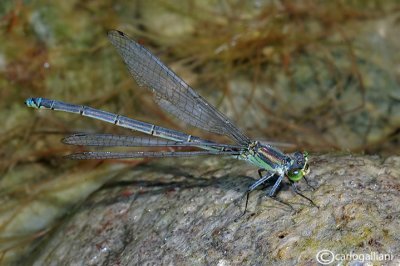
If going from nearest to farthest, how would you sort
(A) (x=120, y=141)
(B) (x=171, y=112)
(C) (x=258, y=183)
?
(C) (x=258, y=183) < (A) (x=120, y=141) < (B) (x=171, y=112)

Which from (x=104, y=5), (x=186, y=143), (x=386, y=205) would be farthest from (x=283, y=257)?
(x=104, y=5)

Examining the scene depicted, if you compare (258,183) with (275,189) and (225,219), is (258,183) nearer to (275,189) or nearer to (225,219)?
(275,189)

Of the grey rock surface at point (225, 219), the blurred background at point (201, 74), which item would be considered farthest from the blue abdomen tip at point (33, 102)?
the blurred background at point (201, 74)

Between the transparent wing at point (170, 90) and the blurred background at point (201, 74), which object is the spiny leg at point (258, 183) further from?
the blurred background at point (201, 74)

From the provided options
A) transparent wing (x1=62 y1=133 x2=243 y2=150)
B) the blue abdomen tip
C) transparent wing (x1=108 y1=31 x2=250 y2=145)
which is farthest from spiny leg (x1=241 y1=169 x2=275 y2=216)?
the blue abdomen tip

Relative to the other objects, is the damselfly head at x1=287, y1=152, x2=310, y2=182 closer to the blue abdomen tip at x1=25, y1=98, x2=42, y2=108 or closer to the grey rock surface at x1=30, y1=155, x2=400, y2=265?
the grey rock surface at x1=30, y1=155, x2=400, y2=265

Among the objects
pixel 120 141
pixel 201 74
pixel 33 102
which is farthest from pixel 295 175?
pixel 201 74

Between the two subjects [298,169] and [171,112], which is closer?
[298,169]
